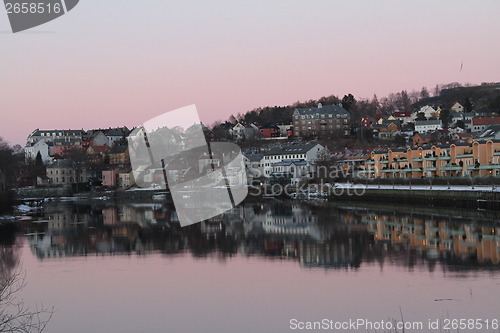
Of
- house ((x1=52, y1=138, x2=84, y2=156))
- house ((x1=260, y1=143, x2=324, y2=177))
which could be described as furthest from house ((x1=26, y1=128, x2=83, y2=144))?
house ((x1=260, y1=143, x2=324, y2=177))

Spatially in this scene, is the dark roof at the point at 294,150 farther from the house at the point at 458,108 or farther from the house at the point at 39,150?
the house at the point at 39,150

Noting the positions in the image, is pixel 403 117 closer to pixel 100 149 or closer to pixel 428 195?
pixel 100 149

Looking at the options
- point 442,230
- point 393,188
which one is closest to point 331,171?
point 393,188

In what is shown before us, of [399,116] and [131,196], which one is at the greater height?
[399,116]

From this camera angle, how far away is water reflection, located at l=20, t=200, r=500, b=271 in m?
17.8

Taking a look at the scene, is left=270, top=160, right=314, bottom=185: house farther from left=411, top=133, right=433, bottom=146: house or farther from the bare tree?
the bare tree

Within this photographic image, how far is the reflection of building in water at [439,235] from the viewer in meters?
17.8

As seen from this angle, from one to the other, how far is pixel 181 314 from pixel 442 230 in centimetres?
1264

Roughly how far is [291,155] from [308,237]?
123ft

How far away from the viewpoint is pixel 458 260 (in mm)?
16578

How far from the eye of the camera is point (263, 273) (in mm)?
16281

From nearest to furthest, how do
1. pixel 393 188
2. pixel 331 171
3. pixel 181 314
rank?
pixel 181 314 → pixel 393 188 → pixel 331 171

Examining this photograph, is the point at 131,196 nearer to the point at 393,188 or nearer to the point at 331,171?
the point at 331,171

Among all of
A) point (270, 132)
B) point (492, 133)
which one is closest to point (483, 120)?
point (492, 133)
